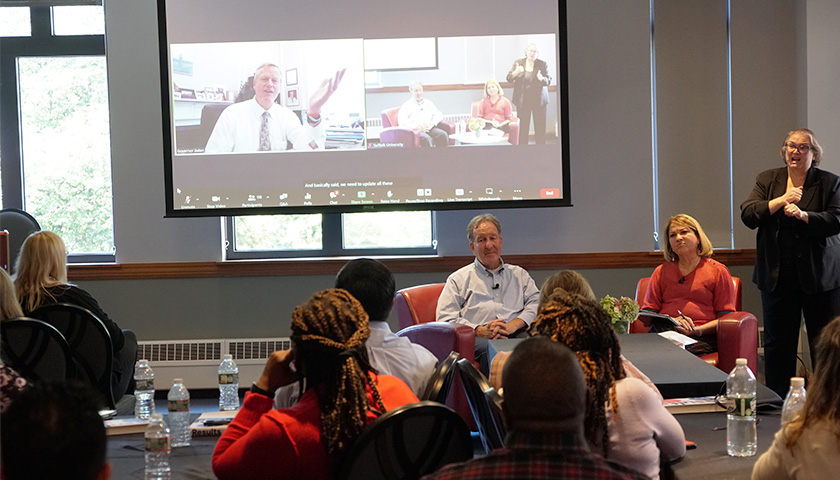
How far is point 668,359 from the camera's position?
10.5 ft

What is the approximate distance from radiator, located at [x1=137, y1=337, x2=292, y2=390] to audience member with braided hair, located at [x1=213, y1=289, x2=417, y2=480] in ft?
11.7

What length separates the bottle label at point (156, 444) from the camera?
2016mm

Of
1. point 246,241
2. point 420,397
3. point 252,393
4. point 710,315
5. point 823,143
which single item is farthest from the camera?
point 246,241

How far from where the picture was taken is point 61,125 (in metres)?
5.57

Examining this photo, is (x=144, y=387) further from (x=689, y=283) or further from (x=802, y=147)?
(x=802, y=147)

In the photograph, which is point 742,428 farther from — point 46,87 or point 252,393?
point 46,87

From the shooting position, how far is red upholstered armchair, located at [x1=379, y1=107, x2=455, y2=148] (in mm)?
5156

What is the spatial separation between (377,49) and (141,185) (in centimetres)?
186

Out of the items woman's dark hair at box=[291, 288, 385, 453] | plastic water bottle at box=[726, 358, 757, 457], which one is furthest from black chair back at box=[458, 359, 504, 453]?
plastic water bottle at box=[726, 358, 757, 457]

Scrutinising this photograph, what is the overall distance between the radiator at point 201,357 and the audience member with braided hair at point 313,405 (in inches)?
141

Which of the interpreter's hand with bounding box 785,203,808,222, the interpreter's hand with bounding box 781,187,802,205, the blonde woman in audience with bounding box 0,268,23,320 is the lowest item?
the blonde woman in audience with bounding box 0,268,23,320

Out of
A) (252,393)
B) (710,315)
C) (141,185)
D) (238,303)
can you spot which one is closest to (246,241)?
(238,303)

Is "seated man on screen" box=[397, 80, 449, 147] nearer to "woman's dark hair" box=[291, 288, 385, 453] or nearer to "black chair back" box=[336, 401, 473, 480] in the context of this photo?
"woman's dark hair" box=[291, 288, 385, 453]

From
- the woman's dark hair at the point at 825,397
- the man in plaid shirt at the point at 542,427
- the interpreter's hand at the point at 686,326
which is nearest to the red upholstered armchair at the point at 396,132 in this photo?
the interpreter's hand at the point at 686,326
